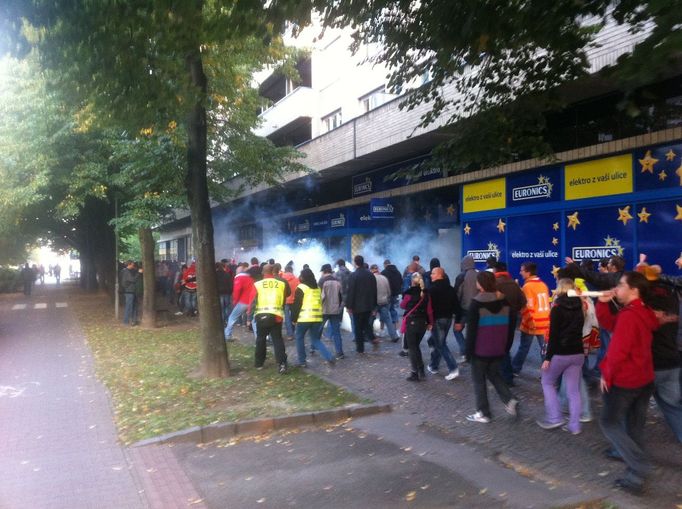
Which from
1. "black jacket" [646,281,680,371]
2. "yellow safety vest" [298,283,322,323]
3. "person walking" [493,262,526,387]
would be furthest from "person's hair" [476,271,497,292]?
"yellow safety vest" [298,283,322,323]

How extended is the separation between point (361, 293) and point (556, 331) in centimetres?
527

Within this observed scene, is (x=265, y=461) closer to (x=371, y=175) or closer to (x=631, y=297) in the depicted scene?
(x=631, y=297)

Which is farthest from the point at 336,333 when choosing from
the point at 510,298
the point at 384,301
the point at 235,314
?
the point at 510,298

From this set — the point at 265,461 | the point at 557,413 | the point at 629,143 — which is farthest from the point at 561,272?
the point at 629,143

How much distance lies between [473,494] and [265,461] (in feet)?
6.14

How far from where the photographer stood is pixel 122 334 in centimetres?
1423

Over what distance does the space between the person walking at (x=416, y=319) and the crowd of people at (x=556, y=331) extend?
0.04ft

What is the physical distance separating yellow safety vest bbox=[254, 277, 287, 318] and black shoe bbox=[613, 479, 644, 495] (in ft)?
17.6

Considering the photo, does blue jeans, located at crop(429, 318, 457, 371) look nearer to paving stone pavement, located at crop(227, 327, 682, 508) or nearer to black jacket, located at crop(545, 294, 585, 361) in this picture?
paving stone pavement, located at crop(227, 327, 682, 508)

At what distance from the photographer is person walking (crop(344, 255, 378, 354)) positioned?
10445mm

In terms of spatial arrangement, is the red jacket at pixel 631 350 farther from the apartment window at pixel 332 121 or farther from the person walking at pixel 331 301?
the apartment window at pixel 332 121

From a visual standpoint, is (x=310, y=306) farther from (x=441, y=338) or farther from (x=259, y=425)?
(x=259, y=425)

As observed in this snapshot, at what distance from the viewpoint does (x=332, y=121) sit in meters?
21.9

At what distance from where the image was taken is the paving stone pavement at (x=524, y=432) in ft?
14.8
